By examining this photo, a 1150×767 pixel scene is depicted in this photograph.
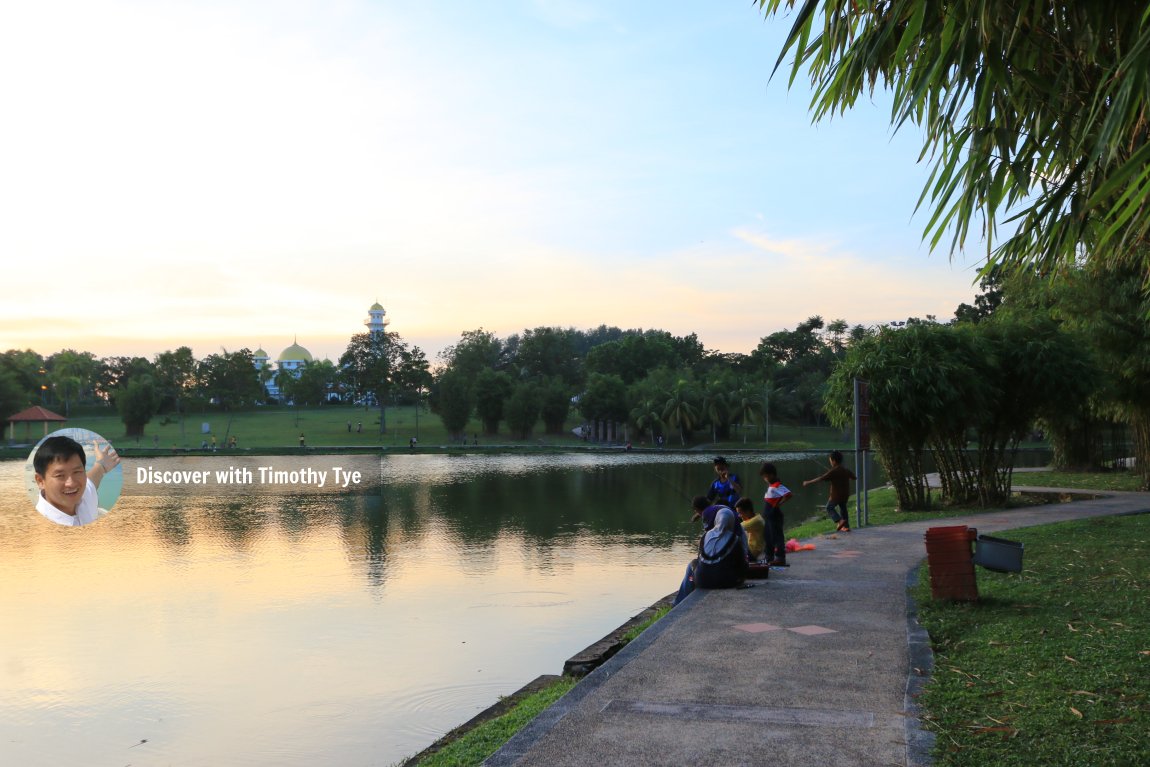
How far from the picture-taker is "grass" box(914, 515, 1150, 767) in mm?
5080

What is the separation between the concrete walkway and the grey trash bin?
2.74ft

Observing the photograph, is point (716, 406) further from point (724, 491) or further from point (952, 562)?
point (952, 562)

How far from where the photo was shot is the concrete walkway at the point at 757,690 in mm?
5121

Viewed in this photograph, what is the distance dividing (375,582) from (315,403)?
10531cm

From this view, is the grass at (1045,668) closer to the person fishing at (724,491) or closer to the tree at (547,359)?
the person fishing at (724,491)

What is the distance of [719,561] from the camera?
10055mm

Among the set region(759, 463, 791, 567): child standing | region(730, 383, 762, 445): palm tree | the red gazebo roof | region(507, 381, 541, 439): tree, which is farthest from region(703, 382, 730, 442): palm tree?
Result: region(759, 463, 791, 567): child standing

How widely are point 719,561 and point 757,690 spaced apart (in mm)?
3775

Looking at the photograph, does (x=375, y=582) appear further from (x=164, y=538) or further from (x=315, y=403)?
(x=315, y=403)

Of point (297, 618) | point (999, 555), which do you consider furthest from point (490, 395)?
point (999, 555)

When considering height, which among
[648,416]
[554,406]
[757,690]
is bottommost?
[757,690]

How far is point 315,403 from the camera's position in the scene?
116688mm

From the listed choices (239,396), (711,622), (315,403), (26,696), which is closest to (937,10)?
(711,622)

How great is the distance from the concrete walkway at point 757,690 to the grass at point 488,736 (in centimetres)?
68
